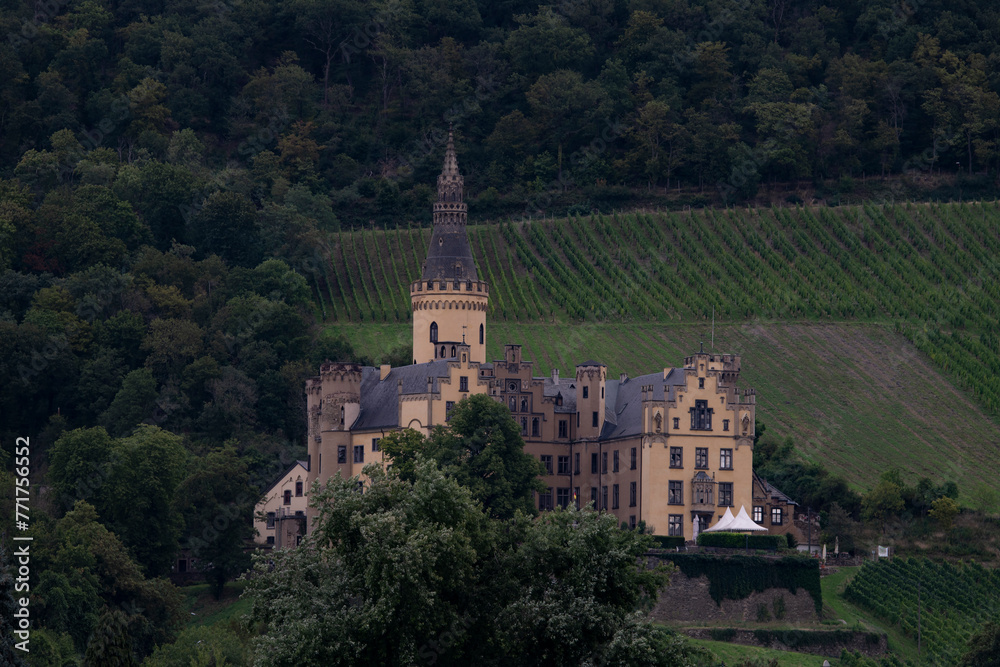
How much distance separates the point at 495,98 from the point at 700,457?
92.8 m

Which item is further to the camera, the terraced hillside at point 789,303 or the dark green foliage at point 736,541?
the terraced hillside at point 789,303

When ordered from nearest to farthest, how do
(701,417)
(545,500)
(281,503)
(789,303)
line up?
(701,417)
(545,500)
(281,503)
(789,303)

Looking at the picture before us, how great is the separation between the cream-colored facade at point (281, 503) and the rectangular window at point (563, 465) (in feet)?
48.8

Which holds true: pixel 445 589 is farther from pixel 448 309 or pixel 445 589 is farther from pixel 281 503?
pixel 281 503

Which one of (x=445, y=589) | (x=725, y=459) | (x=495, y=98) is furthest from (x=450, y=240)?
(x=495, y=98)

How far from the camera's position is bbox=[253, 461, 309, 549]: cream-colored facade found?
107 metres

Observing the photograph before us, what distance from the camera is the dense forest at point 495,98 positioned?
552 ft

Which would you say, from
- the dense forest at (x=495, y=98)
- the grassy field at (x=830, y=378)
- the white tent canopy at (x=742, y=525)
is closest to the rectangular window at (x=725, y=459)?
the white tent canopy at (x=742, y=525)

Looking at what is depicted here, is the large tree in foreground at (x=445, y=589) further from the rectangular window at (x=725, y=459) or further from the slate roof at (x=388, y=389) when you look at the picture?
the slate roof at (x=388, y=389)

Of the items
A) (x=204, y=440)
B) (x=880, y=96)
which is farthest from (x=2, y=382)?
(x=880, y=96)

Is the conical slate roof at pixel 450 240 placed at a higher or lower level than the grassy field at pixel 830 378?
higher

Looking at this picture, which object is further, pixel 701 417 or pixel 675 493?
pixel 701 417

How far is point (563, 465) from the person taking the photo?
103 metres

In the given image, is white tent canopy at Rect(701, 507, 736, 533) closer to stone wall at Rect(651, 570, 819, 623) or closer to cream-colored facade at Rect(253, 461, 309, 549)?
stone wall at Rect(651, 570, 819, 623)
